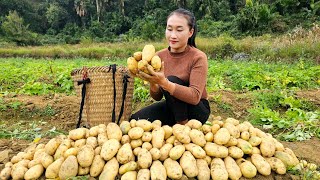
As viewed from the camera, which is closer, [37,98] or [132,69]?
[132,69]

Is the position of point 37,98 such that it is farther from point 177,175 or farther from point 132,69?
point 177,175

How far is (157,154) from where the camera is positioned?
104 inches

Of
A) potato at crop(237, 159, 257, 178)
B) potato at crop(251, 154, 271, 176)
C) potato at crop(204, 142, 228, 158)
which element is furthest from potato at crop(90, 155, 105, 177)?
potato at crop(251, 154, 271, 176)

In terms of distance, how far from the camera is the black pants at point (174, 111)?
336cm

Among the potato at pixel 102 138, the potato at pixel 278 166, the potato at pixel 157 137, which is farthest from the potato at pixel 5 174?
the potato at pixel 278 166

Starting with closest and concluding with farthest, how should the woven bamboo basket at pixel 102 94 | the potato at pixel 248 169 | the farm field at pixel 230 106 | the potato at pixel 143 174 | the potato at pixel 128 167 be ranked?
the potato at pixel 143 174 < the potato at pixel 128 167 < the potato at pixel 248 169 < the woven bamboo basket at pixel 102 94 < the farm field at pixel 230 106

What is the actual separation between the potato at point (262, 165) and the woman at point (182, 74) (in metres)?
0.76

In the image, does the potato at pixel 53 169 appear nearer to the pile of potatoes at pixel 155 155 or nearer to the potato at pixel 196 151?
the pile of potatoes at pixel 155 155

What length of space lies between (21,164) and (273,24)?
21.9m

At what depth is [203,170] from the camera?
102 inches

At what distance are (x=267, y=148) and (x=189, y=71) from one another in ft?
3.54

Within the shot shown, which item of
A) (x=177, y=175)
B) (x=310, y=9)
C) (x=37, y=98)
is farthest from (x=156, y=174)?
(x=310, y=9)

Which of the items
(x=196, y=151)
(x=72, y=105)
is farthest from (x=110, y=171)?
(x=72, y=105)

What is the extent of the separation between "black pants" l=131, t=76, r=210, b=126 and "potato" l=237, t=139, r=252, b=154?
28.0 inches
